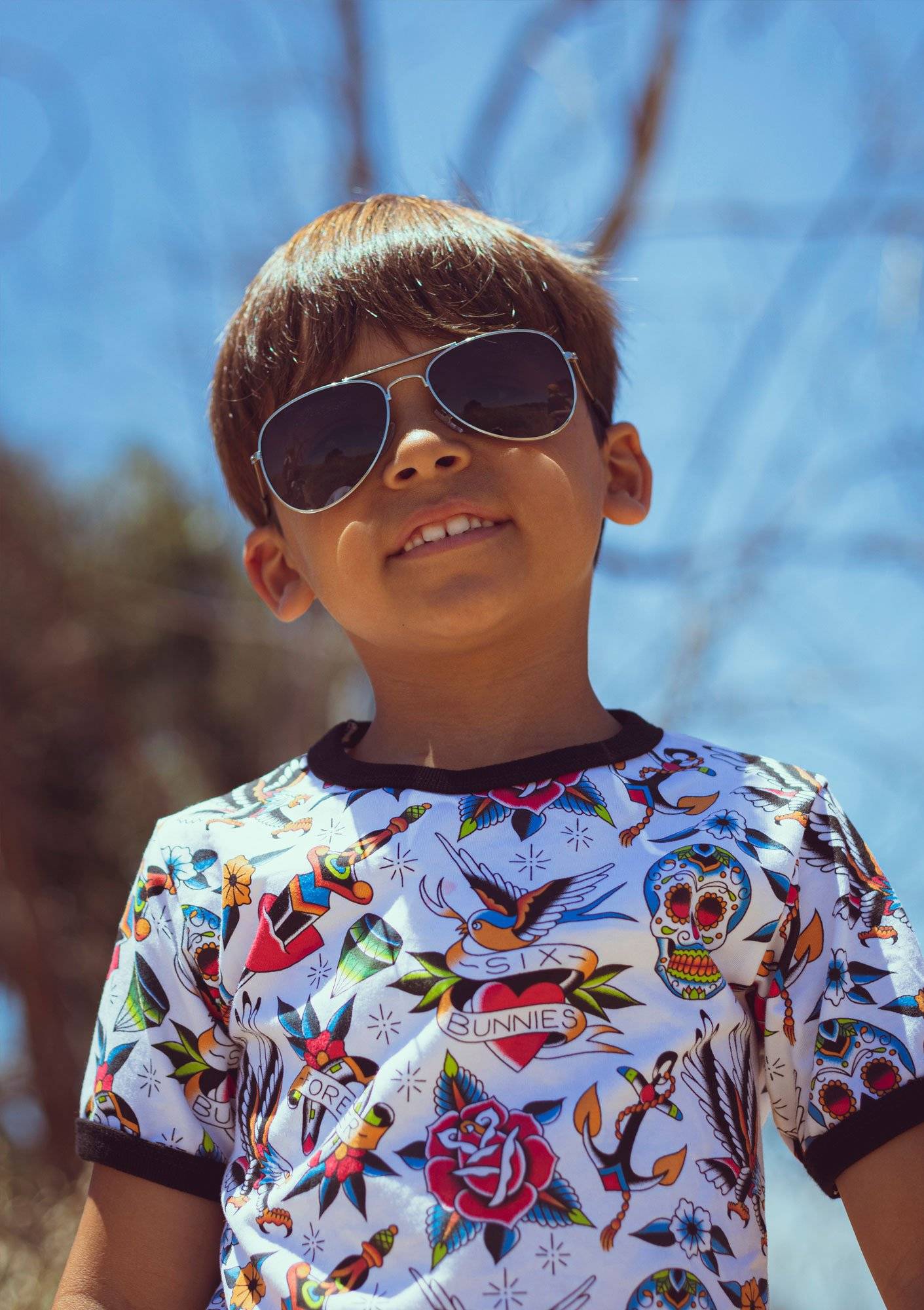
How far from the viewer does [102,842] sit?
4711 millimetres

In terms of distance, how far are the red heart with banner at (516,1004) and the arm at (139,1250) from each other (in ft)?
1.35

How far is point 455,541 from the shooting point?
133 cm

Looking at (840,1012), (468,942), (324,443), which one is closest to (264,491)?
(324,443)

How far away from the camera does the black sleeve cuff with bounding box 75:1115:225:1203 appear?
127 centimetres

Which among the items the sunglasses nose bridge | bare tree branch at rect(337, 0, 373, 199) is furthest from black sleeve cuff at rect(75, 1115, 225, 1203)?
bare tree branch at rect(337, 0, 373, 199)

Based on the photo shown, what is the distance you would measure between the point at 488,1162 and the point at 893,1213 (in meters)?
0.38

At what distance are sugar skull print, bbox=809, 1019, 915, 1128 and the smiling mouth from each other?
62cm

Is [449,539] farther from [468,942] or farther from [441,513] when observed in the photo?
[468,942]

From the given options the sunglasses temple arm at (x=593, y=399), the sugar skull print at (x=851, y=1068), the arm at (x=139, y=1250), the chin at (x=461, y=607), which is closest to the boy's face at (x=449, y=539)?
the chin at (x=461, y=607)

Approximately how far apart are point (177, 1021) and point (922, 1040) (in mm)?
784

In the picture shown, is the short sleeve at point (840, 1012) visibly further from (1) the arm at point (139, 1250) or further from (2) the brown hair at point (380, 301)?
(1) the arm at point (139, 1250)

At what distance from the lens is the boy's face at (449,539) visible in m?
1.33

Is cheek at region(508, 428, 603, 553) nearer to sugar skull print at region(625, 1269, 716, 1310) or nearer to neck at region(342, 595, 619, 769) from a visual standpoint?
neck at region(342, 595, 619, 769)

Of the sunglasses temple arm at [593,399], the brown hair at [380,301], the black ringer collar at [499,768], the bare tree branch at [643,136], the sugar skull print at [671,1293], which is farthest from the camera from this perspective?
the bare tree branch at [643,136]
